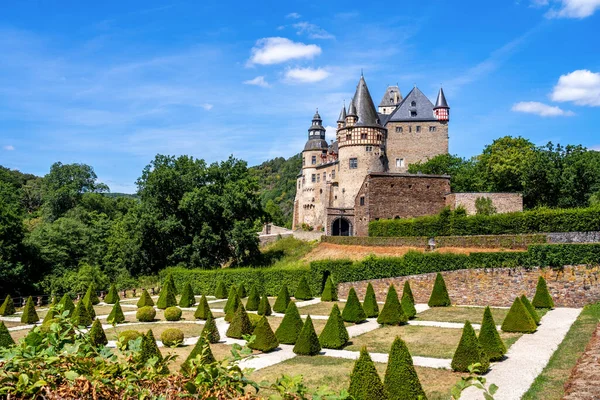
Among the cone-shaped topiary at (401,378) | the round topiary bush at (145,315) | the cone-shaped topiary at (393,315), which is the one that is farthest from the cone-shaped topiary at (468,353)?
the round topiary bush at (145,315)

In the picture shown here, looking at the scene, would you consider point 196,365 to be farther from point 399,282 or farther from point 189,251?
point 189,251

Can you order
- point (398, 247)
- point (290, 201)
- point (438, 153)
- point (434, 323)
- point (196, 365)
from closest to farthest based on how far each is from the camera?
point (196, 365)
point (434, 323)
point (398, 247)
point (438, 153)
point (290, 201)

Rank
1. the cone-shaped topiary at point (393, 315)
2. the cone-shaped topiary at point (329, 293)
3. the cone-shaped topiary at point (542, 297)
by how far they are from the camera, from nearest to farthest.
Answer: the cone-shaped topiary at point (393, 315) → the cone-shaped topiary at point (542, 297) → the cone-shaped topiary at point (329, 293)

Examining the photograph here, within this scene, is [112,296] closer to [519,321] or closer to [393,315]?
[393,315]

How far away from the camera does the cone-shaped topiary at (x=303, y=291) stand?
3091 centimetres

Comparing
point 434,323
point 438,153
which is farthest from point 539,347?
point 438,153

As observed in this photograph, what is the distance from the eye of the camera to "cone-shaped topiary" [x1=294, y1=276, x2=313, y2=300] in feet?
101

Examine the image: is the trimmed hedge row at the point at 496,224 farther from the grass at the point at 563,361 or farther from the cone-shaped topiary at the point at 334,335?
the cone-shaped topiary at the point at 334,335

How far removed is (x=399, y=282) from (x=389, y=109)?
4474 centimetres

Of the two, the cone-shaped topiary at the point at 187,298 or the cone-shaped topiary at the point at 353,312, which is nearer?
the cone-shaped topiary at the point at 353,312

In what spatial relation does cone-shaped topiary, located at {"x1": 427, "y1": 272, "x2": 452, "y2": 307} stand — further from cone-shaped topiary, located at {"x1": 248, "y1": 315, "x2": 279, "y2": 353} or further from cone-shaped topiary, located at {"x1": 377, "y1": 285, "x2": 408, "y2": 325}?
cone-shaped topiary, located at {"x1": 248, "y1": 315, "x2": 279, "y2": 353}

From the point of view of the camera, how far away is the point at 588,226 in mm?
27062

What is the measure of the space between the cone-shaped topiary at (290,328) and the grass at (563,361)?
8.36 metres

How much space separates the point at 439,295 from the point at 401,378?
53.7 ft
